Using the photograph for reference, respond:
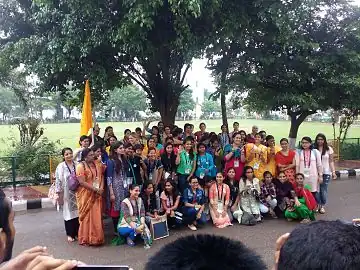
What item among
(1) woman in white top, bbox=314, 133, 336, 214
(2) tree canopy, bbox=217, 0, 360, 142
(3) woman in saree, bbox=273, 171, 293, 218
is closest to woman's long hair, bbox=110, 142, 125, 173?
(3) woman in saree, bbox=273, 171, 293, 218

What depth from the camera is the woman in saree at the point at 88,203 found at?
510cm

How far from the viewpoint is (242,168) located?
6.61 m

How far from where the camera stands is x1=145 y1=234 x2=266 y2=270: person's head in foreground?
1159 millimetres

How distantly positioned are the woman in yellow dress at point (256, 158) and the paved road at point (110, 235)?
885mm

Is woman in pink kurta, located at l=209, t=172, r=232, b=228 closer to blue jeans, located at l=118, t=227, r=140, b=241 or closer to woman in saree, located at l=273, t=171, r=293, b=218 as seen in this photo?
woman in saree, located at l=273, t=171, r=293, b=218

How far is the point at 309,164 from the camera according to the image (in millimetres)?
6492

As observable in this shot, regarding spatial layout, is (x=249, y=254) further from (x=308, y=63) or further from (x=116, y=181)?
(x=308, y=63)

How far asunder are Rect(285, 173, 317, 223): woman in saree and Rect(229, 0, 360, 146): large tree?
387 cm

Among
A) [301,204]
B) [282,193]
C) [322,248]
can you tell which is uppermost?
[322,248]

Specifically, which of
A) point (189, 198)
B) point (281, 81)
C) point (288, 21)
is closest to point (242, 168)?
point (189, 198)

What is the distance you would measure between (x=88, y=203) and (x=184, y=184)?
5.90 feet

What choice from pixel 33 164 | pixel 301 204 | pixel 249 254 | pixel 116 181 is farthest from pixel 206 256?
pixel 33 164

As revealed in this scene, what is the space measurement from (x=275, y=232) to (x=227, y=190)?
0.99 metres

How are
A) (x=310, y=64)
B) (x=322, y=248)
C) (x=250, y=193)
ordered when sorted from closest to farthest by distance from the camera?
1. (x=322, y=248)
2. (x=250, y=193)
3. (x=310, y=64)
